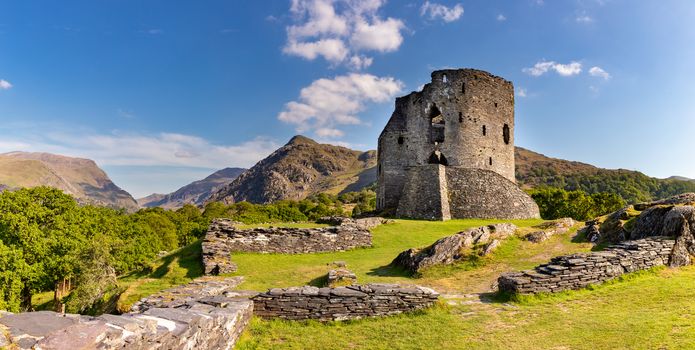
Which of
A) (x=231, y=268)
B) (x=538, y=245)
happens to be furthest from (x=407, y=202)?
(x=231, y=268)

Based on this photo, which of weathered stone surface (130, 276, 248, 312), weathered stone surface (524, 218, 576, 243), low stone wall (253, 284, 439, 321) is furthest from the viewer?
weathered stone surface (524, 218, 576, 243)

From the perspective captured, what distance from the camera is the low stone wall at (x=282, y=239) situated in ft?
74.0

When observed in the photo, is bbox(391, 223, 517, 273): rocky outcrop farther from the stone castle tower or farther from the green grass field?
the stone castle tower

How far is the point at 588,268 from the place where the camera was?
1300cm

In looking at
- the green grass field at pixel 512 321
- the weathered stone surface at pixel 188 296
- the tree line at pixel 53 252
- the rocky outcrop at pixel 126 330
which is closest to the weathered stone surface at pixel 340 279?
the green grass field at pixel 512 321

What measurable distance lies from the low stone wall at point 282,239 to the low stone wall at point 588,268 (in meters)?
13.2

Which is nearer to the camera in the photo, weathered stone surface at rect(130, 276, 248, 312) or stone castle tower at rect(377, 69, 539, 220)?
weathered stone surface at rect(130, 276, 248, 312)

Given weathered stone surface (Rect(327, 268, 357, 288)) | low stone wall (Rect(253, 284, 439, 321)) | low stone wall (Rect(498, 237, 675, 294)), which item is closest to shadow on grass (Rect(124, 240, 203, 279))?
weathered stone surface (Rect(327, 268, 357, 288))

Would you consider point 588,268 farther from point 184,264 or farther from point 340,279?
point 184,264

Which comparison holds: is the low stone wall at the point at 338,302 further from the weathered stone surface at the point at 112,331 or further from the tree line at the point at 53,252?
the tree line at the point at 53,252

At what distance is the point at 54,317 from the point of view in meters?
4.83

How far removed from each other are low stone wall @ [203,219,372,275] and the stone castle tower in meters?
12.8

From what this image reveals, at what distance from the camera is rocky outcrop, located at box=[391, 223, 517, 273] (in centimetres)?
1769

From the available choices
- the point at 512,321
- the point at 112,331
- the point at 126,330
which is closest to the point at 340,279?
the point at 512,321
